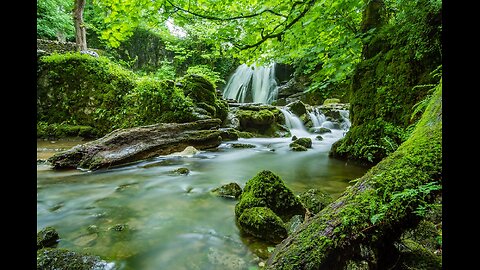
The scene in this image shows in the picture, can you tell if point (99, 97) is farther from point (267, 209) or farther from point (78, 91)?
point (267, 209)

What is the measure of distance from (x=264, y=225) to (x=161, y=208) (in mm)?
1732

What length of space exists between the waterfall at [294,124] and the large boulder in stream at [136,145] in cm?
534

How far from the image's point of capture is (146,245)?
2729 mm

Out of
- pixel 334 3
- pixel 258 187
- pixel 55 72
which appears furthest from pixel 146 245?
pixel 55 72

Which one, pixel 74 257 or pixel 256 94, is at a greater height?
pixel 256 94

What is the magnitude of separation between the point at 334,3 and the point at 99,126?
9.19m

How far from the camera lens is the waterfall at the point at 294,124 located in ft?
42.8

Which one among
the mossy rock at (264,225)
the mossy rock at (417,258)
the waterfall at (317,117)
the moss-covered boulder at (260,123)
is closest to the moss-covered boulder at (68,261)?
the mossy rock at (264,225)

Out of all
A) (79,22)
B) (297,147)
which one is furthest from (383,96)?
(79,22)

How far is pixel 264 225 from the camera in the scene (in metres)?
2.78

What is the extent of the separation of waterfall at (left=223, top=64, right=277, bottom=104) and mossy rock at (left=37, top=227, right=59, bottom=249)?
20.0 metres

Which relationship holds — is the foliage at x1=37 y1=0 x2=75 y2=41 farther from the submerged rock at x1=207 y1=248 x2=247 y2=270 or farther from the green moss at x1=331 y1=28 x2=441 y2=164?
the submerged rock at x1=207 y1=248 x2=247 y2=270

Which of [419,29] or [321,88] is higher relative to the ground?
[419,29]
